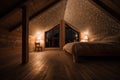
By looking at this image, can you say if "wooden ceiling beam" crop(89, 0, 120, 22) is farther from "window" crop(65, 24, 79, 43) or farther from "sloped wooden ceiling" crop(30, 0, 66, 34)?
"window" crop(65, 24, 79, 43)

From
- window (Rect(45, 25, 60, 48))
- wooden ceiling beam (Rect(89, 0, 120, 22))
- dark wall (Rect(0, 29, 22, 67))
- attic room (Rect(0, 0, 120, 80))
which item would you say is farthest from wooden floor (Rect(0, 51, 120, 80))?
window (Rect(45, 25, 60, 48))

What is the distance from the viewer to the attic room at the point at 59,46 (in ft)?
7.32

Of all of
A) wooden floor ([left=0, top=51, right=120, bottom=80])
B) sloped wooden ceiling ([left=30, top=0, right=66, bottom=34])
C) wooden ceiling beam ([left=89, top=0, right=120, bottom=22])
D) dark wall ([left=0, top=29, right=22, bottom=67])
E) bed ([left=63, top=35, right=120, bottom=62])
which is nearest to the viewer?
wooden floor ([left=0, top=51, right=120, bottom=80])

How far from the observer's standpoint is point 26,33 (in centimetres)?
336

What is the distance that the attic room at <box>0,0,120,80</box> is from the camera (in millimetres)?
2232

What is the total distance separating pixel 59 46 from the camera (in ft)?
29.8

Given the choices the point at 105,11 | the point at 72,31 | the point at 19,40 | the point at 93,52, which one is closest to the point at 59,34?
the point at 72,31

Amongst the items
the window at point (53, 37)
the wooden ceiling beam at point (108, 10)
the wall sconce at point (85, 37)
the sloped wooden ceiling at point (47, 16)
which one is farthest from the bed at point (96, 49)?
the window at point (53, 37)

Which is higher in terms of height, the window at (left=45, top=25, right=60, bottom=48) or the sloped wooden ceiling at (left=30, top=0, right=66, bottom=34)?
the sloped wooden ceiling at (left=30, top=0, right=66, bottom=34)

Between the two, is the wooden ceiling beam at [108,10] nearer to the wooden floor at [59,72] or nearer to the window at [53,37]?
the wooden floor at [59,72]

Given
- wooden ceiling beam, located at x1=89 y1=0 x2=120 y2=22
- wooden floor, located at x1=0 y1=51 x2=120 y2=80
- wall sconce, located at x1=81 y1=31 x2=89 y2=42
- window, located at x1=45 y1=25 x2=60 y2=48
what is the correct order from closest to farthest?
1. wooden floor, located at x1=0 y1=51 x2=120 y2=80
2. wooden ceiling beam, located at x1=89 y1=0 x2=120 y2=22
3. wall sconce, located at x1=81 y1=31 x2=89 y2=42
4. window, located at x1=45 y1=25 x2=60 y2=48

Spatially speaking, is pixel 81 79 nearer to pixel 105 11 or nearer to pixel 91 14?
pixel 105 11

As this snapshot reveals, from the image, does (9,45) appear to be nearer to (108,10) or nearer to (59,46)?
(108,10)

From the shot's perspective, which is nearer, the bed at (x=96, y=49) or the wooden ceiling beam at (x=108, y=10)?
the bed at (x=96, y=49)
